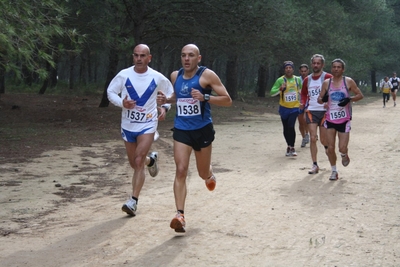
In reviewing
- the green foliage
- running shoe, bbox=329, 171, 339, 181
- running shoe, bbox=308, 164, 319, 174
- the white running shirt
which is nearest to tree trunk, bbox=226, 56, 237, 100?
running shoe, bbox=308, 164, 319, 174

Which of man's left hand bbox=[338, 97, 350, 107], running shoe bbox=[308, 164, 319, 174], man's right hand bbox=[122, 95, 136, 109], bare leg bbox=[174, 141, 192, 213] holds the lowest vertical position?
running shoe bbox=[308, 164, 319, 174]

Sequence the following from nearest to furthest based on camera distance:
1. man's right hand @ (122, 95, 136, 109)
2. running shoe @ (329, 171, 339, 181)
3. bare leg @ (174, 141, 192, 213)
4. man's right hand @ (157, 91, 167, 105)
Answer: bare leg @ (174, 141, 192, 213) < man's right hand @ (157, 91, 167, 105) < man's right hand @ (122, 95, 136, 109) < running shoe @ (329, 171, 339, 181)

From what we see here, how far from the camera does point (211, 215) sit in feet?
26.1

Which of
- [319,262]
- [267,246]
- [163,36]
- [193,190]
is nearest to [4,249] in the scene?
[267,246]

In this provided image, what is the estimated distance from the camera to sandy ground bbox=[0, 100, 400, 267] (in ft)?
20.4

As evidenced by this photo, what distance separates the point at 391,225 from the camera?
752 cm

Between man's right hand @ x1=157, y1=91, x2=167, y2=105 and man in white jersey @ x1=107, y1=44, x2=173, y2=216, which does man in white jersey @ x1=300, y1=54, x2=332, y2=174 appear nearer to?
man in white jersey @ x1=107, y1=44, x2=173, y2=216

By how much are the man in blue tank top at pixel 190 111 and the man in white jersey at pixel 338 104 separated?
377 cm

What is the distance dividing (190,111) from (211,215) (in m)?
1.38

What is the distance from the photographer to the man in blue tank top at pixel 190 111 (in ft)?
23.8

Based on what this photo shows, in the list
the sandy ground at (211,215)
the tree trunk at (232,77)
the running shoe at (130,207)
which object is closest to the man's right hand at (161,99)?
the running shoe at (130,207)

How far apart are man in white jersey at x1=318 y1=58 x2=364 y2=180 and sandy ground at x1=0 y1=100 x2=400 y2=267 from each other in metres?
0.63

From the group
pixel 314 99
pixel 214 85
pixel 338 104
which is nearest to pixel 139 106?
pixel 214 85

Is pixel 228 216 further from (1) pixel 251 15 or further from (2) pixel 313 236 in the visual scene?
(1) pixel 251 15
